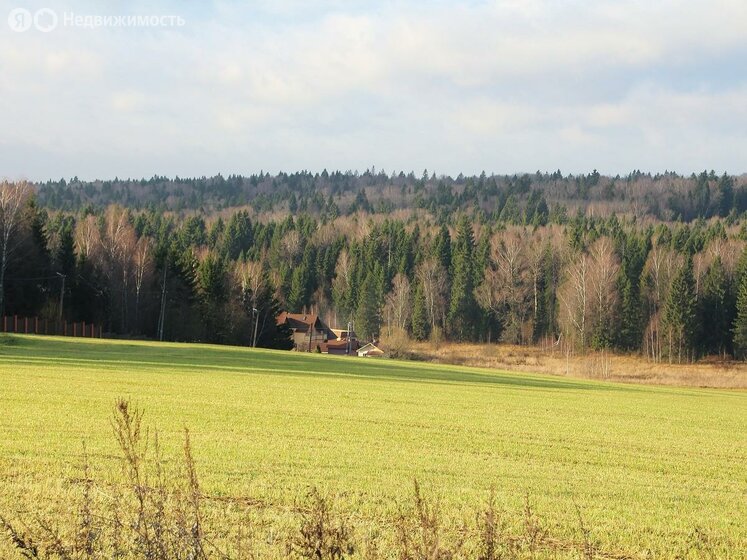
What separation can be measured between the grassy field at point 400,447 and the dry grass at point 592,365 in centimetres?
4206

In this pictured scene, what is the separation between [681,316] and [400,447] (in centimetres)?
9482

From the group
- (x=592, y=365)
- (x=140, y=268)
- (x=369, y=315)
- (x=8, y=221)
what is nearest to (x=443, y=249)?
(x=369, y=315)

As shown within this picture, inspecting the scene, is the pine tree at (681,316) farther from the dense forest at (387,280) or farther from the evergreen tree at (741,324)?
the evergreen tree at (741,324)

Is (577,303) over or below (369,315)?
over

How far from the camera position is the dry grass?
80250mm

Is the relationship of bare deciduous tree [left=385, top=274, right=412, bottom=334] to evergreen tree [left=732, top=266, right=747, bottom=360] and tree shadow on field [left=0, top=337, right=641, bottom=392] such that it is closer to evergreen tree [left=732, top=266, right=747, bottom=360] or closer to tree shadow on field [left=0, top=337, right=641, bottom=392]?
evergreen tree [left=732, top=266, right=747, bottom=360]

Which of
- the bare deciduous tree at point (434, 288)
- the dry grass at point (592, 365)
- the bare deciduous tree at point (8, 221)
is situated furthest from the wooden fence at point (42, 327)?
the bare deciduous tree at point (434, 288)

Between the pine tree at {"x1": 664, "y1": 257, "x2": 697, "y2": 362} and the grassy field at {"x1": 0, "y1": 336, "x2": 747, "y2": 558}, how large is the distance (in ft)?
225

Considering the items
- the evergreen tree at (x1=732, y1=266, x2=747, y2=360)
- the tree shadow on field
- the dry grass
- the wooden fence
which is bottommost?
the dry grass

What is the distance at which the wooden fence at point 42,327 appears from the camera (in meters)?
72.9

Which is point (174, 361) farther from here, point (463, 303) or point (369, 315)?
point (369, 315)

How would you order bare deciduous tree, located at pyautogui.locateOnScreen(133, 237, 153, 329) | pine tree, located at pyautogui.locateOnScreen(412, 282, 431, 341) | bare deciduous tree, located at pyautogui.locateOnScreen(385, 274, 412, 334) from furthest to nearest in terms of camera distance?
bare deciduous tree, located at pyautogui.locateOnScreen(385, 274, 412, 334) < pine tree, located at pyautogui.locateOnScreen(412, 282, 431, 341) < bare deciduous tree, located at pyautogui.locateOnScreen(133, 237, 153, 329)

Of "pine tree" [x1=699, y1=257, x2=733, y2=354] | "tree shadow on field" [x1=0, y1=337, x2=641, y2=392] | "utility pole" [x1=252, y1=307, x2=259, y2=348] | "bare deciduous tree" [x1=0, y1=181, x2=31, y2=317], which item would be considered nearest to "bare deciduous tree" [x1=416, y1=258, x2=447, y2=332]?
"pine tree" [x1=699, y1=257, x2=733, y2=354]

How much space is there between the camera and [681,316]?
4146 inches
